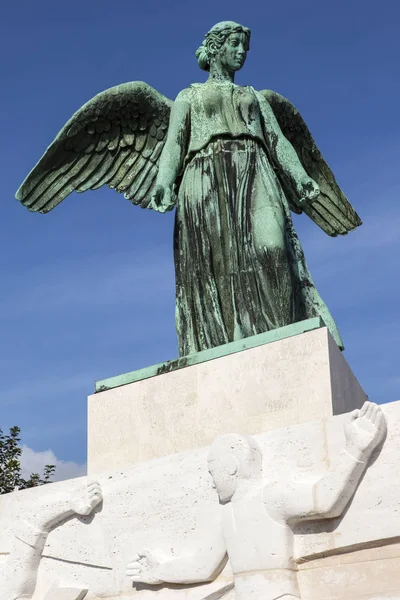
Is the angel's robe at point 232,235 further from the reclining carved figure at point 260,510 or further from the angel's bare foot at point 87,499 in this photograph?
the reclining carved figure at point 260,510

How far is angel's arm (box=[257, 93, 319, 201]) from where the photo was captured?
7438mm

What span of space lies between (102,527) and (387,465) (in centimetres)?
202

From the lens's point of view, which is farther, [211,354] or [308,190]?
[308,190]

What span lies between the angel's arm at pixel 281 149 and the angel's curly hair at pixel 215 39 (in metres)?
0.47

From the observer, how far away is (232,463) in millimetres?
5770

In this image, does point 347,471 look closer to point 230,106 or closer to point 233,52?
point 230,106

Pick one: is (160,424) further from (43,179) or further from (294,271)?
(43,179)

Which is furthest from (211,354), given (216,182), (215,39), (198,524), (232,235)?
(215,39)

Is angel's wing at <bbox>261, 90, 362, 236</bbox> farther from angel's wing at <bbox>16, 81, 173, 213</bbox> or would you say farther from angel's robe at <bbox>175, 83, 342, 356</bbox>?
angel's wing at <bbox>16, 81, 173, 213</bbox>

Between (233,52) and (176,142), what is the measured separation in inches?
32.6

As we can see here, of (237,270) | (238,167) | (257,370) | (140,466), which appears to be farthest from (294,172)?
(140,466)

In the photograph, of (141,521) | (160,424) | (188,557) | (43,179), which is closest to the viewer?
(188,557)

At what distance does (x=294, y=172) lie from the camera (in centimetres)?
747

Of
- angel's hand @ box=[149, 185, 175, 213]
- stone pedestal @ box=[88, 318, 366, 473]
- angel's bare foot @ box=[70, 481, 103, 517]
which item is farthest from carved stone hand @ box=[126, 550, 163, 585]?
angel's hand @ box=[149, 185, 175, 213]
